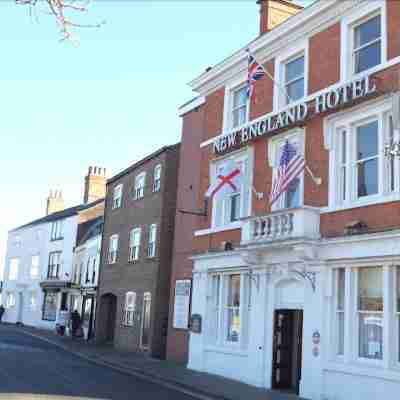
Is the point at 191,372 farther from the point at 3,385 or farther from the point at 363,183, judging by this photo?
the point at 363,183

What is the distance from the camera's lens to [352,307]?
15.0 metres

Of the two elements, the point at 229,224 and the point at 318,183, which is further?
the point at 229,224

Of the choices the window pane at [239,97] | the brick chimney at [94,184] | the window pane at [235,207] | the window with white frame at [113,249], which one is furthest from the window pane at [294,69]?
the brick chimney at [94,184]

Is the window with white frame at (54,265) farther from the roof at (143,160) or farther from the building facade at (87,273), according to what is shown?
the roof at (143,160)

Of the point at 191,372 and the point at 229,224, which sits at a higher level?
the point at 229,224

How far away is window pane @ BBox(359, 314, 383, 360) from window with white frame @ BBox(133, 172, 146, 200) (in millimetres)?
17617

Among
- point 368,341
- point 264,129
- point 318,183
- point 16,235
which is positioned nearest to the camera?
point 368,341

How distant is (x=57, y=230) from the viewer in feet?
165

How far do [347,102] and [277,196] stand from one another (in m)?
3.33

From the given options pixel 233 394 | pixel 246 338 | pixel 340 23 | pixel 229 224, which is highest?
pixel 340 23

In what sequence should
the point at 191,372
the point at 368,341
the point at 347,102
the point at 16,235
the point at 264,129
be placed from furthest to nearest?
the point at 16,235 < the point at 191,372 < the point at 264,129 < the point at 347,102 < the point at 368,341

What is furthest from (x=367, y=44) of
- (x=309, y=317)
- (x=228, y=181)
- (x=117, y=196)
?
(x=117, y=196)

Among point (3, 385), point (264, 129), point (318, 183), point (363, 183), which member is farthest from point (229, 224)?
point (3, 385)

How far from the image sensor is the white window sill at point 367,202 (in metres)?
14.0
